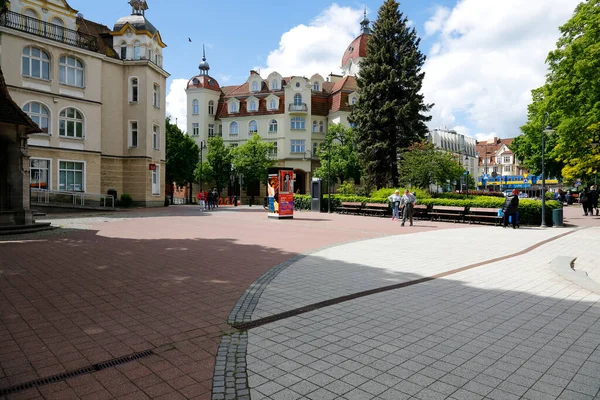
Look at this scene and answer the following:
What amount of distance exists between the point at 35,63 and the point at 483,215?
29.3 meters

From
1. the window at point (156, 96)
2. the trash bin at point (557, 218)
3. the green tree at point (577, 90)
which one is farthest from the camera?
the window at point (156, 96)

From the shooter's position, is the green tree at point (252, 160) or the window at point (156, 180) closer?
the window at point (156, 180)

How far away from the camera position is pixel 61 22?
95.5 ft

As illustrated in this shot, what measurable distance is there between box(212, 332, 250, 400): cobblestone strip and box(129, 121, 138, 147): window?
3198 centimetres

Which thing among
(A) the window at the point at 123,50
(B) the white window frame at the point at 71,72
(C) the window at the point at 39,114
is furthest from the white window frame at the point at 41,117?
(A) the window at the point at 123,50

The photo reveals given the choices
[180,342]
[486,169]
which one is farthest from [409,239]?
[486,169]

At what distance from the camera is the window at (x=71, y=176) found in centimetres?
Answer: 2844

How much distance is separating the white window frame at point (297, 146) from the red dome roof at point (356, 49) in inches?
657

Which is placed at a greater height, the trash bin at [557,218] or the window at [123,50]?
the window at [123,50]

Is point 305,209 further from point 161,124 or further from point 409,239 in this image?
point 409,239

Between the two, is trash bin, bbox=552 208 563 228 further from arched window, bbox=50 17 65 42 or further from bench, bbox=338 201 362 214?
arched window, bbox=50 17 65 42

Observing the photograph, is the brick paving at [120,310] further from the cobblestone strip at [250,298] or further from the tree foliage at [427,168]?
the tree foliage at [427,168]

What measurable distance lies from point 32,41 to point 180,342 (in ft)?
99.2

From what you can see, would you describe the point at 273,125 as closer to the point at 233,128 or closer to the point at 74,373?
the point at 233,128
